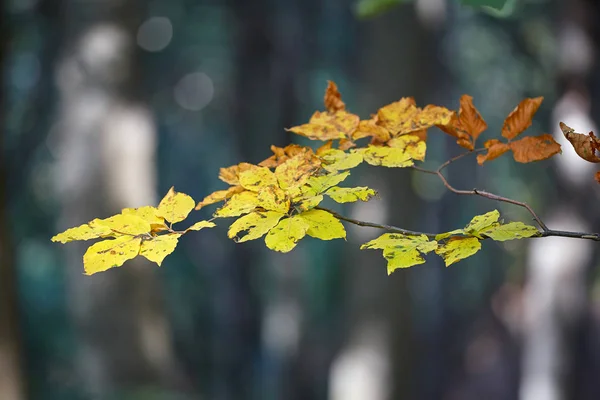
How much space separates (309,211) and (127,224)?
22 cm

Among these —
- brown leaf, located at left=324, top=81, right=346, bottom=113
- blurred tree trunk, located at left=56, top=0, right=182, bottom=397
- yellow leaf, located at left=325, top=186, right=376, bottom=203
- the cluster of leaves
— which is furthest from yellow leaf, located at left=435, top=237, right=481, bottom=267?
blurred tree trunk, located at left=56, top=0, right=182, bottom=397

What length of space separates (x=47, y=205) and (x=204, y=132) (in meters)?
3.69

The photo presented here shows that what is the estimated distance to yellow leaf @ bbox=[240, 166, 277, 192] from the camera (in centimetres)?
81

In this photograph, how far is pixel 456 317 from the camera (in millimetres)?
12023

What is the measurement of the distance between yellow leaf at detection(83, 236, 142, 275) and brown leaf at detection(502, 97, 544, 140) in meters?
0.54

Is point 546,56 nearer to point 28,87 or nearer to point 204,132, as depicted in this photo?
point 204,132

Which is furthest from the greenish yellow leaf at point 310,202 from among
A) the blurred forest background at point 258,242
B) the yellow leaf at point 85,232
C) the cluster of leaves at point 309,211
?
the blurred forest background at point 258,242

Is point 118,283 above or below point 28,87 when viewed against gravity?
below

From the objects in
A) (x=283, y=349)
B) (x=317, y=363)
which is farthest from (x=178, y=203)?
(x=317, y=363)

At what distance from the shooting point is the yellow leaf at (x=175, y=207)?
81 centimetres

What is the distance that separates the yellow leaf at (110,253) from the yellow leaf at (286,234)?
0.16 m

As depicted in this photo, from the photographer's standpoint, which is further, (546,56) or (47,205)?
(47,205)

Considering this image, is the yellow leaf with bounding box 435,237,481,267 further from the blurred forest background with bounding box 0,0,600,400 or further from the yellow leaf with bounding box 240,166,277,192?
the blurred forest background with bounding box 0,0,600,400

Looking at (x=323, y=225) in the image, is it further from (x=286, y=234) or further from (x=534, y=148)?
(x=534, y=148)
